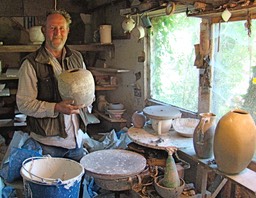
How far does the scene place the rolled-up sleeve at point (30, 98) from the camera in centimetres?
189

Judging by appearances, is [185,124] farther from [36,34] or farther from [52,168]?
[36,34]

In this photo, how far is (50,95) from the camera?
2018 mm

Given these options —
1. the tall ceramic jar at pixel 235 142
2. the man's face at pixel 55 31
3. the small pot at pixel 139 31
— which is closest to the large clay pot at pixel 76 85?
the man's face at pixel 55 31

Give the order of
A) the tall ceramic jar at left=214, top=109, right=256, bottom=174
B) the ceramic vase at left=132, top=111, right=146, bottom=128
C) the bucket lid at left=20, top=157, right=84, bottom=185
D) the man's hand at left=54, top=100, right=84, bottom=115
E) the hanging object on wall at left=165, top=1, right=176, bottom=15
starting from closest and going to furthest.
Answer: the tall ceramic jar at left=214, top=109, right=256, bottom=174
the bucket lid at left=20, top=157, right=84, bottom=185
the man's hand at left=54, top=100, right=84, bottom=115
the hanging object on wall at left=165, top=1, right=176, bottom=15
the ceramic vase at left=132, top=111, right=146, bottom=128

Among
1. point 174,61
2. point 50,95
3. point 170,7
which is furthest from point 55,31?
point 174,61

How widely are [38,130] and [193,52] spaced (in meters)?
1.23

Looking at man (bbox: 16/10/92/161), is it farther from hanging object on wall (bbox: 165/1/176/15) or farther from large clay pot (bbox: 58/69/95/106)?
hanging object on wall (bbox: 165/1/176/15)

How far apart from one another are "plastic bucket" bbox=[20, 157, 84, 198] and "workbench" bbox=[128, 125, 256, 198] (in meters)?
0.54

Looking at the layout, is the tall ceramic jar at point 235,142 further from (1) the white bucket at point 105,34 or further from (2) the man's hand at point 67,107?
(1) the white bucket at point 105,34

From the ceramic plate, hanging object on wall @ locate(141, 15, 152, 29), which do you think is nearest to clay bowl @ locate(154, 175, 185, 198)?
the ceramic plate

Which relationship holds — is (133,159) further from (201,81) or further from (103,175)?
(201,81)

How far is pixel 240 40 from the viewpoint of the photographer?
1.96 meters

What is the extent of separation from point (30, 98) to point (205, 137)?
40.8 inches

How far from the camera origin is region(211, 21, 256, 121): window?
1909 millimetres
